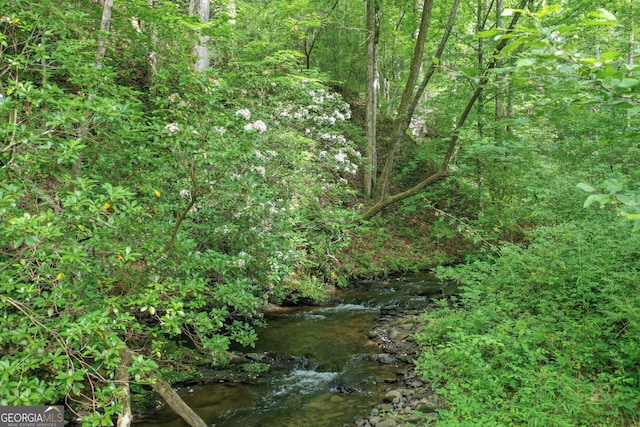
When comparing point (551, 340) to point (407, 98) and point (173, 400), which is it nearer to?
point (173, 400)

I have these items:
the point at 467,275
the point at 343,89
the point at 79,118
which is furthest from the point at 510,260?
the point at 343,89

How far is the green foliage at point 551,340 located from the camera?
3.93 metres

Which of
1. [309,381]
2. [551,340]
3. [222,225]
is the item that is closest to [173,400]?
[222,225]

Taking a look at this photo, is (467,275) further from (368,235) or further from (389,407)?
(368,235)

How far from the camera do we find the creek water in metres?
5.33

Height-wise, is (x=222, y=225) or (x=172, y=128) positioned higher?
(x=172, y=128)

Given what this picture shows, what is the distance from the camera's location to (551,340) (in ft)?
16.0

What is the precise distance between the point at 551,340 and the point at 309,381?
3.57 meters

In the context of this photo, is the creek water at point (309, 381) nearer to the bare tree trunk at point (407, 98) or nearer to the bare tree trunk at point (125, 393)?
the bare tree trunk at point (125, 393)

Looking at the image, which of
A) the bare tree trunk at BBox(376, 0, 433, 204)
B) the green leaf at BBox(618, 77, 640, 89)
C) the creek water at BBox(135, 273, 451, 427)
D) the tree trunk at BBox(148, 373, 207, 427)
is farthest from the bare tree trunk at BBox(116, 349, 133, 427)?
the bare tree trunk at BBox(376, 0, 433, 204)

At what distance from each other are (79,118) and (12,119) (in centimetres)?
71

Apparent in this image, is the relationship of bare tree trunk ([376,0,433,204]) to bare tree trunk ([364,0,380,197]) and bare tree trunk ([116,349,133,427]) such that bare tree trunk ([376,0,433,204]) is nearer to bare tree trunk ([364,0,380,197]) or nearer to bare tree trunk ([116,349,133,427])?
bare tree trunk ([364,0,380,197])

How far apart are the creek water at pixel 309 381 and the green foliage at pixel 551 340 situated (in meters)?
1.17

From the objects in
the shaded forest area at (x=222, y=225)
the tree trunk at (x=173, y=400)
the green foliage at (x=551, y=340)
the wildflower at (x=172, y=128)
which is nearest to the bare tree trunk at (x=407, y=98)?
the shaded forest area at (x=222, y=225)
